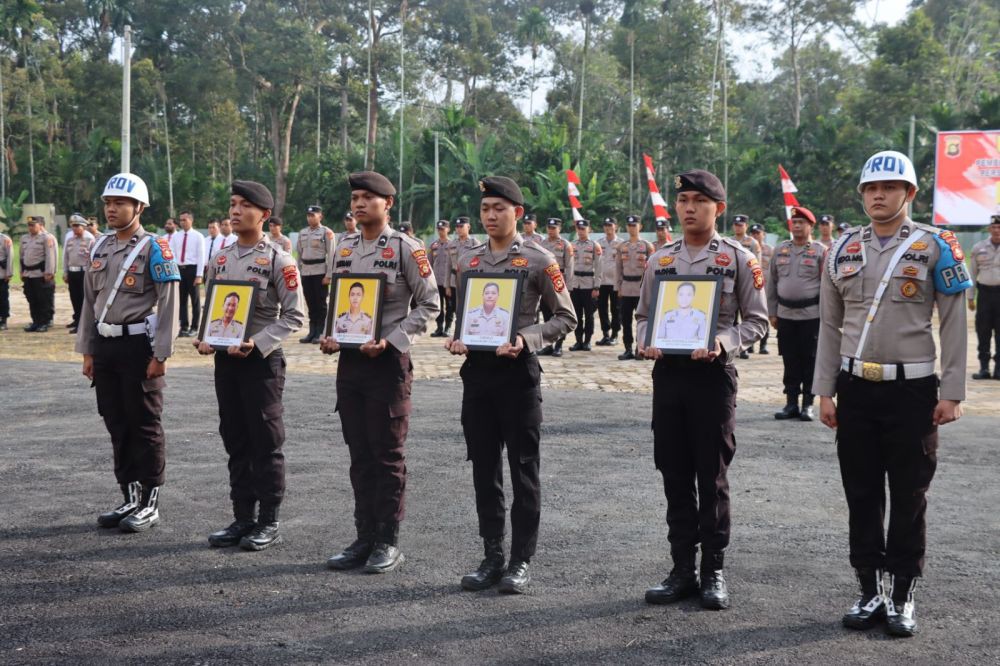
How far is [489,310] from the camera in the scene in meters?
4.99

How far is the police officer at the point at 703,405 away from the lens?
15.7ft

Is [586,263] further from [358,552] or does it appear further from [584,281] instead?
[358,552]

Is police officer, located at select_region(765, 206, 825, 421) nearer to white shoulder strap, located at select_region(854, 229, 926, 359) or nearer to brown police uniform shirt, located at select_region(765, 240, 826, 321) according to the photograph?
brown police uniform shirt, located at select_region(765, 240, 826, 321)

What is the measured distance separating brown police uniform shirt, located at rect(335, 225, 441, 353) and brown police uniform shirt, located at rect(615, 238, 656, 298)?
408 inches

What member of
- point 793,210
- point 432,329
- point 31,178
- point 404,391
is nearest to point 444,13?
point 31,178

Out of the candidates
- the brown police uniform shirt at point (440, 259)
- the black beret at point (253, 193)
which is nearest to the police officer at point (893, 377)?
the black beret at point (253, 193)

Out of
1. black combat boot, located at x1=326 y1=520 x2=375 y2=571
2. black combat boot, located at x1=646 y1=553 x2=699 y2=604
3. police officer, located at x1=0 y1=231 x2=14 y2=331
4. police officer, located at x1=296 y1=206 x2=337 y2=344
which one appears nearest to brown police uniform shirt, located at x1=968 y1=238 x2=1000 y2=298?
police officer, located at x1=296 y1=206 x2=337 y2=344

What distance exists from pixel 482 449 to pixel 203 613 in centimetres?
151

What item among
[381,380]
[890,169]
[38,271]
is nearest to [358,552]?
[381,380]

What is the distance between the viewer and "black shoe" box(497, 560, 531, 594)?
4883 millimetres

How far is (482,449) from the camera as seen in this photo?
5102 millimetres

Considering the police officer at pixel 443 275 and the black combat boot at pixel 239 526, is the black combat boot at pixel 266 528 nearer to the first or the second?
the black combat boot at pixel 239 526

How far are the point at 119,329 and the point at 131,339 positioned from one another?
9 centimetres

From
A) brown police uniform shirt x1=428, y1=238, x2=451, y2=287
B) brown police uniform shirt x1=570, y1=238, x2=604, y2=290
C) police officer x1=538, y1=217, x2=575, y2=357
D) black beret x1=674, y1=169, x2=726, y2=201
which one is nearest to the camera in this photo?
black beret x1=674, y1=169, x2=726, y2=201
